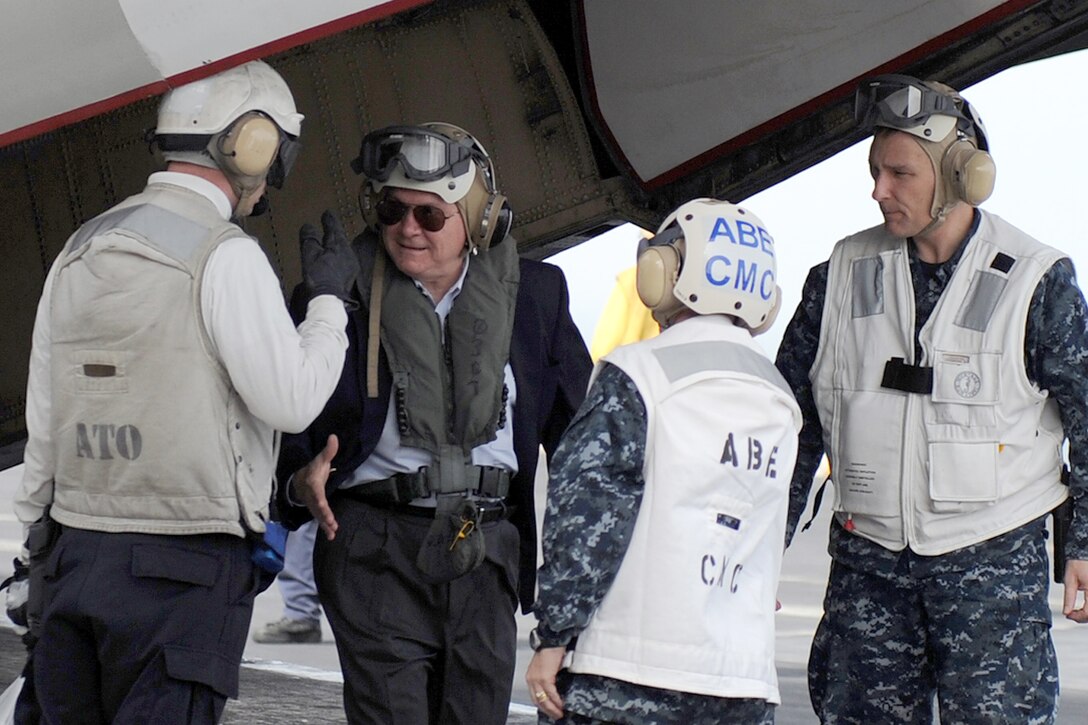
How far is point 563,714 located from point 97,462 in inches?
39.8

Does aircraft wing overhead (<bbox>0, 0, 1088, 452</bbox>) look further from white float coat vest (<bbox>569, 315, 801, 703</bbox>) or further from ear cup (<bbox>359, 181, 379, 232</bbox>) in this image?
white float coat vest (<bbox>569, 315, 801, 703</bbox>)

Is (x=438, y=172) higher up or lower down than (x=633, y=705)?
higher up

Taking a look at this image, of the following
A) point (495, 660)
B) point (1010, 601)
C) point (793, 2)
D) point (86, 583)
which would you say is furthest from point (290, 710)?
point (793, 2)

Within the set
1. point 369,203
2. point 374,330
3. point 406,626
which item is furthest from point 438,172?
point 406,626

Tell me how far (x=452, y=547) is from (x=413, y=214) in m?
0.75

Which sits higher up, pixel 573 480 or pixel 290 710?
pixel 573 480

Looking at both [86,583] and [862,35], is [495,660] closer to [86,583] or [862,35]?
[86,583]

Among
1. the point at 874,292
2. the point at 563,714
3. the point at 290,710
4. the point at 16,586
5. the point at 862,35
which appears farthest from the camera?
the point at 862,35

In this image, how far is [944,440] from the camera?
10.7 ft

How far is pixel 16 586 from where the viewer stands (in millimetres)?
2996

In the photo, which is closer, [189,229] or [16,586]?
[189,229]

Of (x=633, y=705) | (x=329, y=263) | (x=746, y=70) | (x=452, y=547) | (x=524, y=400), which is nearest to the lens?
(x=633, y=705)

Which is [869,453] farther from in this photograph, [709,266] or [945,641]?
[709,266]

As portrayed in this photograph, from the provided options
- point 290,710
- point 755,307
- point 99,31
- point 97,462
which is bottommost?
point 290,710
